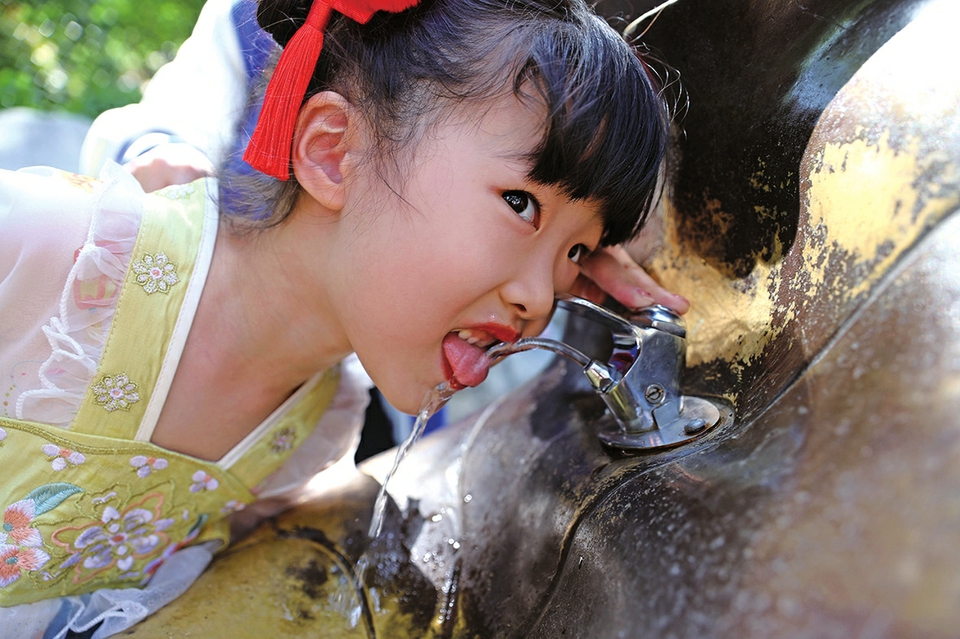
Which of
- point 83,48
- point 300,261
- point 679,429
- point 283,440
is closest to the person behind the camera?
point 679,429

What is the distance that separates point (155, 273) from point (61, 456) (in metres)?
0.24

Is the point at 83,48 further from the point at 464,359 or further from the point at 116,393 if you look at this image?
the point at 464,359

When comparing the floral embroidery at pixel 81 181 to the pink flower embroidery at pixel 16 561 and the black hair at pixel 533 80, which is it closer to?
the black hair at pixel 533 80

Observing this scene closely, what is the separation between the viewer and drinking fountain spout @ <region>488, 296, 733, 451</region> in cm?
78

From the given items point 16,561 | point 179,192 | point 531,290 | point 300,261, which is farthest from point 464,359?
point 16,561

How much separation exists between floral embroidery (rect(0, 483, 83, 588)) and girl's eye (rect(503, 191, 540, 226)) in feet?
2.01

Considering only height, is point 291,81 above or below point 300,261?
above

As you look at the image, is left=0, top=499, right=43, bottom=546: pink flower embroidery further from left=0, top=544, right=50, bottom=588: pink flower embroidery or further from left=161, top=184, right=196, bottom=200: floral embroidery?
left=161, top=184, right=196, bottom=200: floral embroidery

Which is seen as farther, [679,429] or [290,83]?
[290,83]

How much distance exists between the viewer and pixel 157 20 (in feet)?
7.78

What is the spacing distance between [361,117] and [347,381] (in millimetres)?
512

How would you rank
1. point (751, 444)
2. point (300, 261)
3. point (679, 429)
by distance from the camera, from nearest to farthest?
point (751, 444) → point (679, 429) → point (300, 261)

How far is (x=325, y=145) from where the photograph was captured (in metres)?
0.93

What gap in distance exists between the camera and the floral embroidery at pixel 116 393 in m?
0.92
